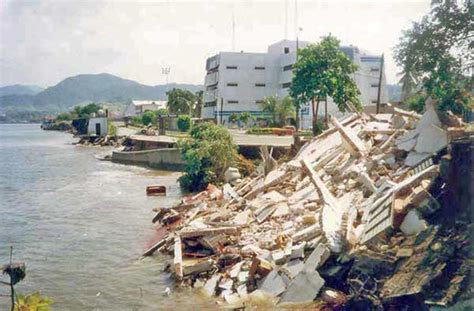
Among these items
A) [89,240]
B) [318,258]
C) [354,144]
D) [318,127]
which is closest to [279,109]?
[318,127]

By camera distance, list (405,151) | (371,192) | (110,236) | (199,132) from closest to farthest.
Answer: (371,192) → (405,151) → (110,236) → (199,132)

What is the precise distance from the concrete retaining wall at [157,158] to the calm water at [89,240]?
3077 mm

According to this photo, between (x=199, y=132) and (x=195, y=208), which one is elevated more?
(x=199, y=132)

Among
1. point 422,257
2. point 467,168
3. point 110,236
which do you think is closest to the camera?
point 422,257

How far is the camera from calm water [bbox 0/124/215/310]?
12297 mm

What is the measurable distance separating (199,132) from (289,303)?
19863 mm

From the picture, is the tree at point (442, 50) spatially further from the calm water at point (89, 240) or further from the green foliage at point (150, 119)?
the green foliage at point (150, 119)

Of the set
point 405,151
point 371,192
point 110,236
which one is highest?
point 405,151

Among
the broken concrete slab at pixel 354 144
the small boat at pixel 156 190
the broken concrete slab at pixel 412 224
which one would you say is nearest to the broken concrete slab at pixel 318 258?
the broken concrete slab at pixel 412 224

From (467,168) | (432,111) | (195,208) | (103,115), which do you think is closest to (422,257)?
(467,168)

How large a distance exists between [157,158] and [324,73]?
685 inches

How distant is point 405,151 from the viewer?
15.0m

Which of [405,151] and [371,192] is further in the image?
[405,151]

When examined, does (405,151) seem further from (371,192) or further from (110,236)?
(110,236)
